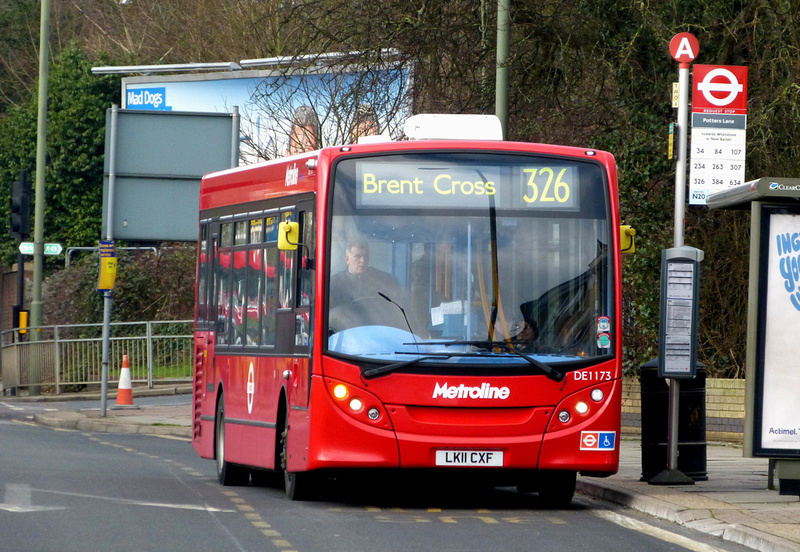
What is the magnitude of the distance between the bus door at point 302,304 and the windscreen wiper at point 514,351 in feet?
3.23

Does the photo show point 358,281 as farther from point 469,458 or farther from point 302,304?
point 469,458

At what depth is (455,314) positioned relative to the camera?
11766 millimetres

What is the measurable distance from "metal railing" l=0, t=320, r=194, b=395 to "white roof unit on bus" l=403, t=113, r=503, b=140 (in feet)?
66.0

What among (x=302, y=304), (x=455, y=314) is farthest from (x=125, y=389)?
(x=455, y=314)

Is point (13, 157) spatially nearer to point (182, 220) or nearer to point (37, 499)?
point (182, 220)

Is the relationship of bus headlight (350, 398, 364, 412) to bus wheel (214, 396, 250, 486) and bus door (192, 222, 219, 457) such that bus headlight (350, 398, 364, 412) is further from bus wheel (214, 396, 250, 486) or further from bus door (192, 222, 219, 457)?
bus door (192, 222, 219, 457)

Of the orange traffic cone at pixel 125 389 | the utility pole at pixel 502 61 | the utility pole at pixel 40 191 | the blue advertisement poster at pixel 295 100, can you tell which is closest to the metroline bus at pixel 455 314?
the utility pole at pixel 502 61

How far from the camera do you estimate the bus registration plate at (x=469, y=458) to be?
37.9 ft

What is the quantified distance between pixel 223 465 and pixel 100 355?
18394mm

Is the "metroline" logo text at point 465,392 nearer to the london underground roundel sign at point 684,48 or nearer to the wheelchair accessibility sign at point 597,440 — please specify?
the wheelchair accessibility sign at point 597,440

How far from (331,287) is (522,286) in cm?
149

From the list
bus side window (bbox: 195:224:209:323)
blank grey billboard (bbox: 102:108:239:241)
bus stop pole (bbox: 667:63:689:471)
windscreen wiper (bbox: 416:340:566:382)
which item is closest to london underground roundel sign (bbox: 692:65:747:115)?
bus stop pole (bbox: 667:63:689:471)

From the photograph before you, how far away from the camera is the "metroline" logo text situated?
→ 11.6 meters

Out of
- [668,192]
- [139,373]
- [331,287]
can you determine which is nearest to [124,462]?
[331,287]
